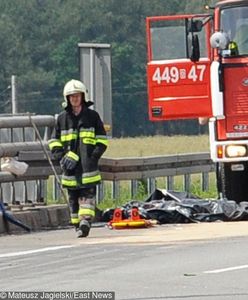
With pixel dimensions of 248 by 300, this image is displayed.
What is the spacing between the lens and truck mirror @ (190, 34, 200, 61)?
18.0 metres

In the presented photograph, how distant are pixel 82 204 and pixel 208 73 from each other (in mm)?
3672

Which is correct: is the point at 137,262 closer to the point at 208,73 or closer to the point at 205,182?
the point at 208,73

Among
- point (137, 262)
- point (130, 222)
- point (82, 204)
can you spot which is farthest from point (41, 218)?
point (137, 262)

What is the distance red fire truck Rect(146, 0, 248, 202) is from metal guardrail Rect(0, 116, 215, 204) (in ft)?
5.07

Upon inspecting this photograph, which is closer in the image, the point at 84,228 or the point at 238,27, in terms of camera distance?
the point at 84,228

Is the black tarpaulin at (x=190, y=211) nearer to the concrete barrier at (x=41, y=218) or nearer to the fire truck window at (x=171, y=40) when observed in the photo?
the concrete barrier at (x=41, y=218)

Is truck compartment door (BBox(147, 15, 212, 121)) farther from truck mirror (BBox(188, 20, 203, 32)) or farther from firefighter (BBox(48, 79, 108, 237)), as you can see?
firefighter (BBox(48, 79, 108, 237))

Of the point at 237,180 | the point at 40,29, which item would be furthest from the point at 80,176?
the point at 40,29

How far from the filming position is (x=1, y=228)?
54.7 feet

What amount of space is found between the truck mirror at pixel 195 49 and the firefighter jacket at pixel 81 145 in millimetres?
2759

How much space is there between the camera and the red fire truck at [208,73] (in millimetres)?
18172

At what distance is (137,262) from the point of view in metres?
12.4

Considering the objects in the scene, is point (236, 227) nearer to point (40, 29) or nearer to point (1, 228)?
point (1, 228)

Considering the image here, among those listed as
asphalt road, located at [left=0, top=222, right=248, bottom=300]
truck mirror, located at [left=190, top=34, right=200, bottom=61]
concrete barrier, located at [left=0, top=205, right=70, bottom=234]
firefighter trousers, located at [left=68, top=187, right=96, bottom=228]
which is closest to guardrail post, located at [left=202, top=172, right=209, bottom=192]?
truck mirror, located at [left=190, top=34, right=200, bottom=61]
